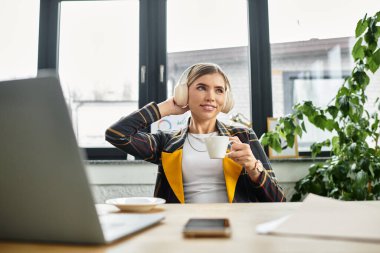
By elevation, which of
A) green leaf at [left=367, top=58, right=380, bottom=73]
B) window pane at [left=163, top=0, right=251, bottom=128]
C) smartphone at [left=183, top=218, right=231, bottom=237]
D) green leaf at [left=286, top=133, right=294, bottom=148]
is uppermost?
window pane at [left=163, top=0, right=251, bottom=128]

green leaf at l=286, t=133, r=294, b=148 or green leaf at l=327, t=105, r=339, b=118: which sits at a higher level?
green leaf at l=327, t=105, r=339, b=118

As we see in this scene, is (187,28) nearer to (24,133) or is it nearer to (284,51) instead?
(284,51)

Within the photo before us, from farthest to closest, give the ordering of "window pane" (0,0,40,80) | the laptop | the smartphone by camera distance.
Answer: "window pane" (0,0,40,80), the smartphone, the laptop

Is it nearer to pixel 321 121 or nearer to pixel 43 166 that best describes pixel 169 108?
pixel 321 121

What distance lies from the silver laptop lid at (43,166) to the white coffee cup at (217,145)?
68cm

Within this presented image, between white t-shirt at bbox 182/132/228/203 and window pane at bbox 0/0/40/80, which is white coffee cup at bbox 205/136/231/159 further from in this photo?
window pane at bbox 0/0/40/80

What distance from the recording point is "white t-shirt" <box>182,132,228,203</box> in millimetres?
1368

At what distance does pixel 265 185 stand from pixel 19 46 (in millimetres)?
2209

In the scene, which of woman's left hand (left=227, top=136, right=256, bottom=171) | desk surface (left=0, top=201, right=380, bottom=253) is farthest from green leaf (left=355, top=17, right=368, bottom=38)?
desk surface (left=0, top=201, right=380, bottom=253)

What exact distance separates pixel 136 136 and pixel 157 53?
110 centimetres

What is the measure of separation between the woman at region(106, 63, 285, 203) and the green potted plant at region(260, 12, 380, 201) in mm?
476

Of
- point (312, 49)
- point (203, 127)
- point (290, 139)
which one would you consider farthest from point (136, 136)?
point (312, 49)

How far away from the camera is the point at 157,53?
244 cm

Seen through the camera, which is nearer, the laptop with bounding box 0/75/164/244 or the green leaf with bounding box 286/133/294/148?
the laptop with bounding box 0/75/164/244
